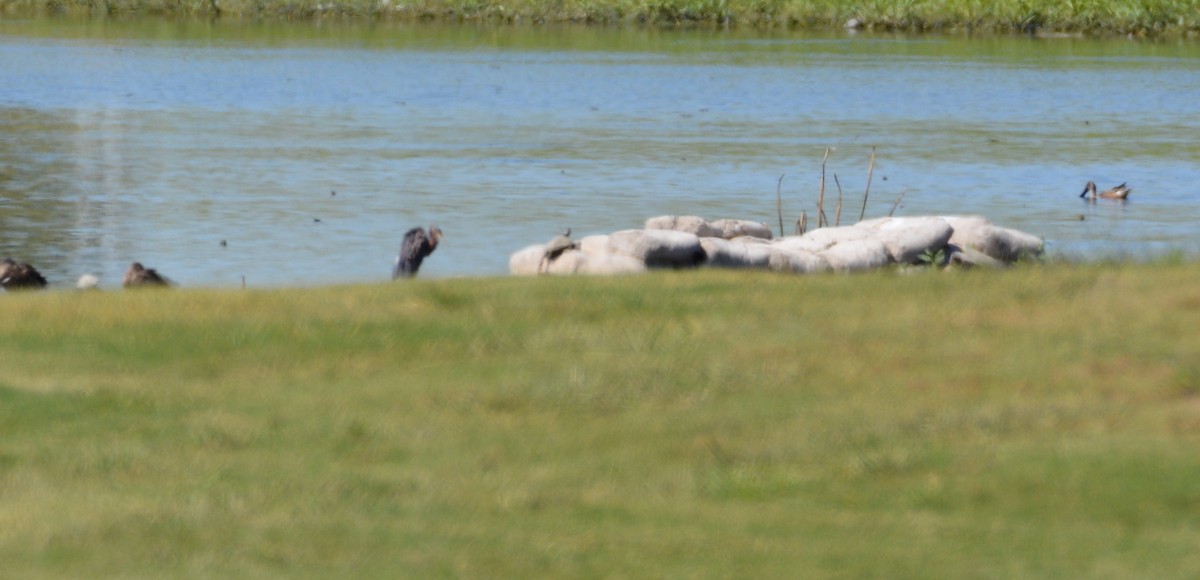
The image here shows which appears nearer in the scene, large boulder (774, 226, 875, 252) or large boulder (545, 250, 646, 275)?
large boulder (545, 250, 646, 275)

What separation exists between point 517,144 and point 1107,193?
844cm

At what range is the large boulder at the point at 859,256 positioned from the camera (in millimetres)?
12680

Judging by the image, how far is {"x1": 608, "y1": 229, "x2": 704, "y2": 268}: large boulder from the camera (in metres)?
11.6

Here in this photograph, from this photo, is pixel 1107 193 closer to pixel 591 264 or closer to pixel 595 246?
pixel 595 246

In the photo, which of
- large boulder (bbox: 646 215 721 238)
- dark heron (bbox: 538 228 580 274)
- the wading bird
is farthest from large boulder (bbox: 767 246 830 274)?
the wading bird

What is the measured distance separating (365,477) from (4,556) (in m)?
1.22

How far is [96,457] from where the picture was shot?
6773 mm

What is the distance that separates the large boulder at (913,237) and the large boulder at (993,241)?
20cm

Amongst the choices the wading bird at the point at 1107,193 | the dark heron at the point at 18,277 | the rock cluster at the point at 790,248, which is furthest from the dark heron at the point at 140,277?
the wading bird at the point at 1107,193

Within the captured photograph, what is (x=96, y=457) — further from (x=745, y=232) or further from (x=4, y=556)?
(x=745, y=232)

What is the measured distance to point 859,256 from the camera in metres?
12.8

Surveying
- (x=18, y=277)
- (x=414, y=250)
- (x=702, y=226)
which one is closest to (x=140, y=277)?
(x=18, y=277)

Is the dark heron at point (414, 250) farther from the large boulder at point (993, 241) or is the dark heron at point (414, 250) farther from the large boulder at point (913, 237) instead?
the large boulder at point (993, 241)

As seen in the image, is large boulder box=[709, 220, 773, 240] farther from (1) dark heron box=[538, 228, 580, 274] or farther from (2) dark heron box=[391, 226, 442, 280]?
(1) dark heron box=[538, 228, 580, 274]
